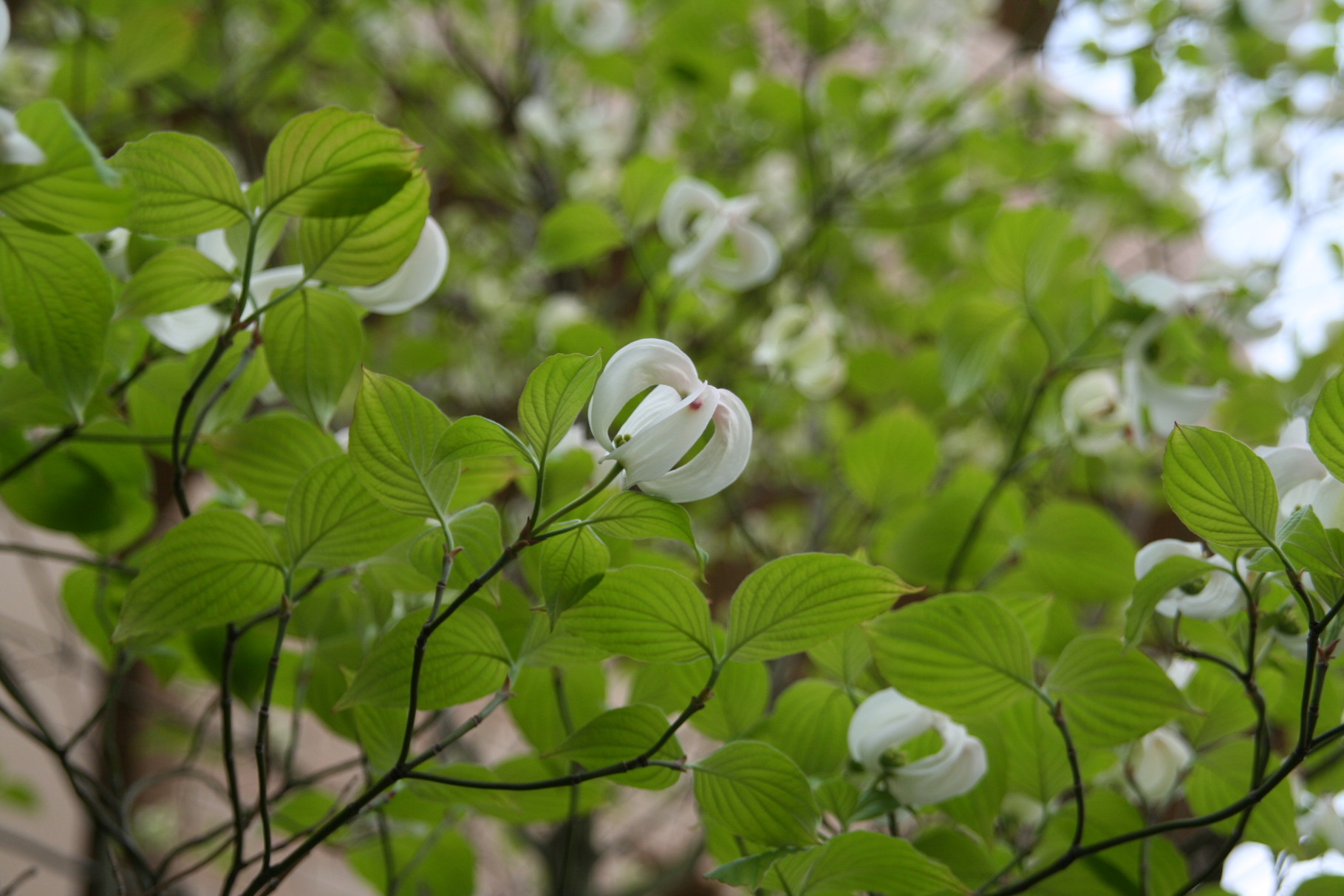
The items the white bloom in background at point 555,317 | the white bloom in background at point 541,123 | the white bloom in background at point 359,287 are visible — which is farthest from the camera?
the white bloom in background at point 541,123

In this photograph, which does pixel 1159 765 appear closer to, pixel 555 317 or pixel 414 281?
pixel 414 281

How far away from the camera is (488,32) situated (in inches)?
56.7

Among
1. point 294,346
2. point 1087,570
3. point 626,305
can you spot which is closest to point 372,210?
point 294,346

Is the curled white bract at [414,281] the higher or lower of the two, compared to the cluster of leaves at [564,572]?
higher

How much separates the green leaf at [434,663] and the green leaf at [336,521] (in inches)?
1.3

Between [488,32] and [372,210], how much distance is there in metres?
1.27

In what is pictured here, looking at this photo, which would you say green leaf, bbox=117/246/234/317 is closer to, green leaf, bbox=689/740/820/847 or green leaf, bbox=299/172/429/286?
green leaf, bbox=299/172/429/286

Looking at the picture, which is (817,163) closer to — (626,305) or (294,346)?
(626,305)

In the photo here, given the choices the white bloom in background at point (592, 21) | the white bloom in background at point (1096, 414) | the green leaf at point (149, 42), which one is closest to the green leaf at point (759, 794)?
the white bloom in background at point (1096, 414)

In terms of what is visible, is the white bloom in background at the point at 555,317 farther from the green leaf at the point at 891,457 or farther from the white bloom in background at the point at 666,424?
the white bloom in background at the point at 666,424

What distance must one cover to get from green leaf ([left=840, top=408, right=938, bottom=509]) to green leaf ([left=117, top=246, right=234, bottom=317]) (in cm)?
44

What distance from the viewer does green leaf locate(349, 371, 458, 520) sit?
275mm

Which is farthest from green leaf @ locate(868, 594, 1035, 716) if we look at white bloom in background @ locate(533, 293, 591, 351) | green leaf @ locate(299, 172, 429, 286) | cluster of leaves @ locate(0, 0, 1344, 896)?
white bloom in background @ locate(533, 293, 591, 351)

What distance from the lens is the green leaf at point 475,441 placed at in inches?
10.5
